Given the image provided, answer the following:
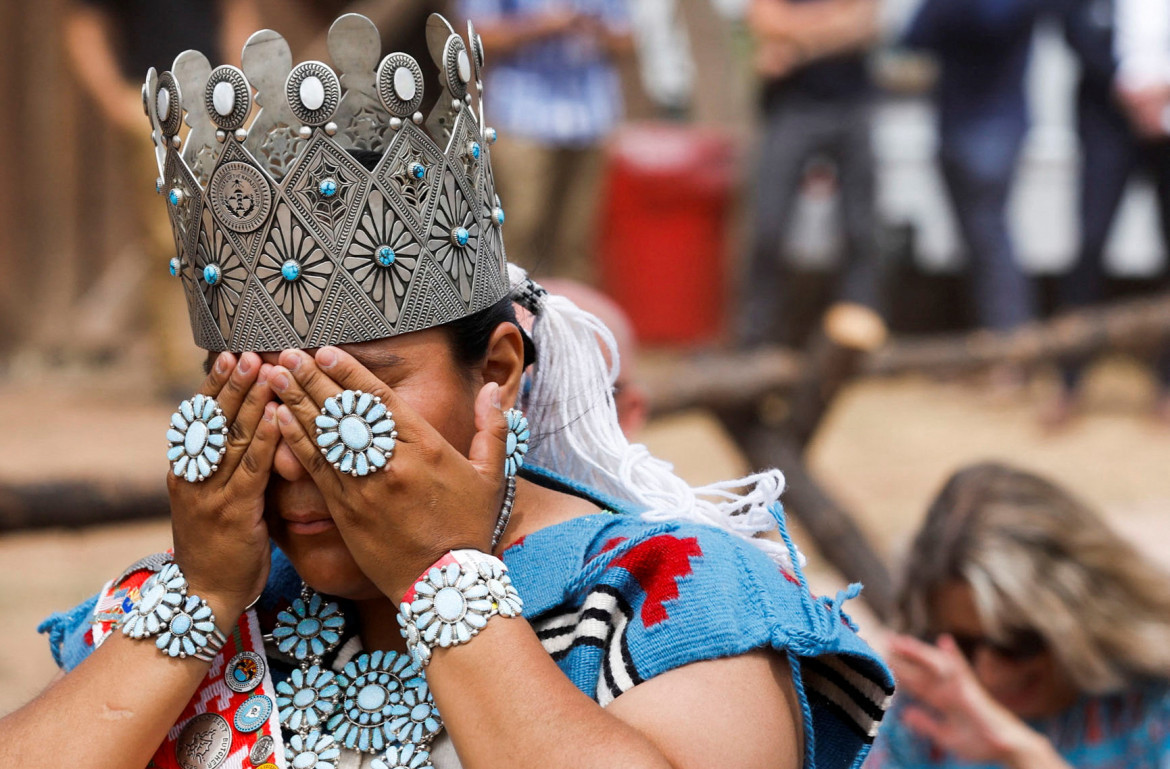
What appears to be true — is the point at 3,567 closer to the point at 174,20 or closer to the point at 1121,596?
the point at 174,20

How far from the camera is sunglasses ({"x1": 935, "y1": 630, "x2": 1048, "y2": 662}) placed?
2.82 meters

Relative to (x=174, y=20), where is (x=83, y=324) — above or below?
below

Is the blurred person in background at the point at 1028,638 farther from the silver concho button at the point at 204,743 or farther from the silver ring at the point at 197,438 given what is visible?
the silver ring at the point at 197,438

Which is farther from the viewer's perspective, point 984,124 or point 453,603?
point 984,124

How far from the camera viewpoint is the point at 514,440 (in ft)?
5.80

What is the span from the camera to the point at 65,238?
9.60 meters

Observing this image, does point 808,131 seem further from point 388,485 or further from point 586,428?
point 388,485

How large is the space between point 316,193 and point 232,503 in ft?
1.37

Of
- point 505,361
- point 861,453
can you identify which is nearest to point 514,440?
point 505,361

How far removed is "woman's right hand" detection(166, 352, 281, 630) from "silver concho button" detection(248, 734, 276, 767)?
178mm

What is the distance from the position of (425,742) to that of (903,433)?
6.85m

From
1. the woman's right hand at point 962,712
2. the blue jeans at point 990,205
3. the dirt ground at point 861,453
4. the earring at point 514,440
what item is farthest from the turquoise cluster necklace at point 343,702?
the blue jeans at point 990,205

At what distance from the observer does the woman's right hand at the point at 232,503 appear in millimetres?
1634

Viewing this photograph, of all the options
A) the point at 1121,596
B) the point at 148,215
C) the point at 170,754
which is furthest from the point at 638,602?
the point at 148,215
